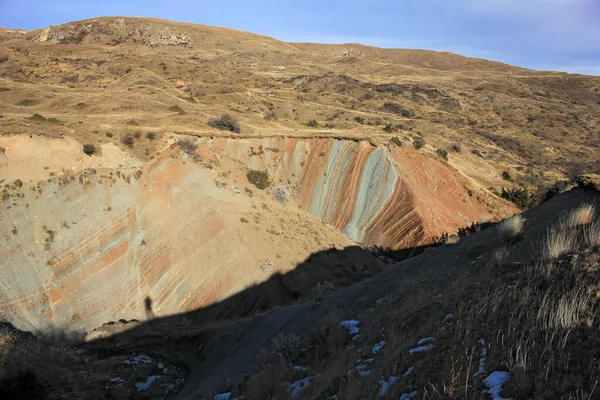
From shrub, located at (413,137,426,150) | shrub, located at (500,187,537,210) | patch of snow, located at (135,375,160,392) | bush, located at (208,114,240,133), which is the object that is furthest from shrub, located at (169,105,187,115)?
shrub, located at (500,187,537,210)

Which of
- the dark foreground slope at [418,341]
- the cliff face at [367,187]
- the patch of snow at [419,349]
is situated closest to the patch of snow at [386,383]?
the dark foreground slope at [418,341]

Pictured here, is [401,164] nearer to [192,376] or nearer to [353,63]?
[192,376]

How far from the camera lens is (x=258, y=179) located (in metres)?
21.0

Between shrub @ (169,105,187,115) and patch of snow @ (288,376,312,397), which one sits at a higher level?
shrub @ (169,105,187,115)

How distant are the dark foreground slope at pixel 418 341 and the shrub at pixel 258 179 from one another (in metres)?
9.24

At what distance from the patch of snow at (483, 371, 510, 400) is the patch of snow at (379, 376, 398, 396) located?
0.97 metres

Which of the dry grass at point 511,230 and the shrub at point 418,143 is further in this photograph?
the shrub at point 418,143

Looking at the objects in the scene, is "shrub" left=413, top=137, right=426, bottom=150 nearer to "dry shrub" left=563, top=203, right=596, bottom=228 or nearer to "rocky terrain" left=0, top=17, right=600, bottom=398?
"rocky terrain" left=0, top=17, right=600, bottom=398

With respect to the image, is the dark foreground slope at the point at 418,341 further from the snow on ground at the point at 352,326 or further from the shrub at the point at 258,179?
the shrub at the point at 258,179

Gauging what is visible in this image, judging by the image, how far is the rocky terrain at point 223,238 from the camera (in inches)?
317

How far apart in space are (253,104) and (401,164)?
1505 centimetres

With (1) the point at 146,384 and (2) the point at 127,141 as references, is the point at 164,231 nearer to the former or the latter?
(2) the point at 127,141

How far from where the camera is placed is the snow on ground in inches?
284

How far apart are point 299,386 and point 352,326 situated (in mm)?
1845
